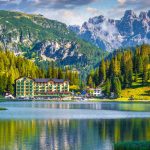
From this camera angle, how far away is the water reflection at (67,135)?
212 ft

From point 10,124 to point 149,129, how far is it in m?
27.7

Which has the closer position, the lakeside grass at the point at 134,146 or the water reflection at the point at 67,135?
the lakeside grass at the point at 134,146

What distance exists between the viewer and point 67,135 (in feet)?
255

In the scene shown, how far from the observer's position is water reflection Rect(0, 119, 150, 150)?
64.8m

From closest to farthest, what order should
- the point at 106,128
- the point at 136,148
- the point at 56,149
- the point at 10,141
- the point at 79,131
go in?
the point at 136,148, the point at 56,149, the point at 10,141, the point at 79,131, the point at 106,128

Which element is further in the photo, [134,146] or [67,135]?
[67,135]

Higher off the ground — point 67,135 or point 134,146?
point 134,146

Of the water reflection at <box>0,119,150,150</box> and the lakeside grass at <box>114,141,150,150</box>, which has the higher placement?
the lakeside grass at <box>114,141,150,150</box>

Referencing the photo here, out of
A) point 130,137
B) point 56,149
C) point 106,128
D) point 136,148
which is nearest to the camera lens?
point 136,148

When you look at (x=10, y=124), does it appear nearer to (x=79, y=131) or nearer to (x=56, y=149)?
(x=79, y=131)

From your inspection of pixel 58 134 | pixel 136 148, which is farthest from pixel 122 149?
pixel 58 134

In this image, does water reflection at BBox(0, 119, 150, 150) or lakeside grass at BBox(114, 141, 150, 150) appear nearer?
lakeside grass at BBox(114, 141, 150, 150)

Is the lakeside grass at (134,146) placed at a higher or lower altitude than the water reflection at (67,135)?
higher

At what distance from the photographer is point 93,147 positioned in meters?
63.9
